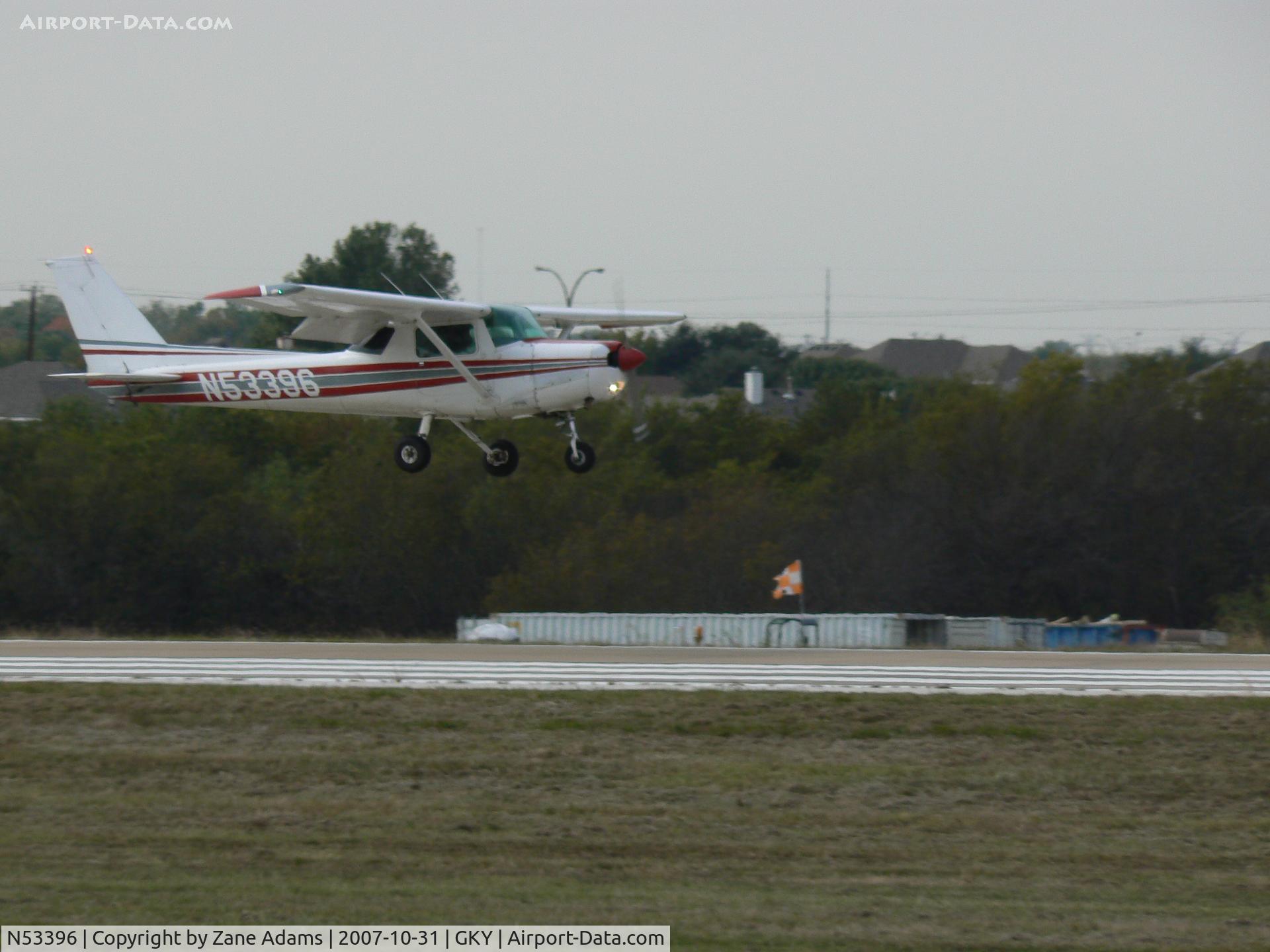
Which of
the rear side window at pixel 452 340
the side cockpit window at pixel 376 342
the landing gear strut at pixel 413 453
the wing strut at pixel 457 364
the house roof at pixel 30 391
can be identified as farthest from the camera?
the house roof at pixel 30 391

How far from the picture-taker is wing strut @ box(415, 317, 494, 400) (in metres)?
22.0

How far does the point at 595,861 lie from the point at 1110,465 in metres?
42.6

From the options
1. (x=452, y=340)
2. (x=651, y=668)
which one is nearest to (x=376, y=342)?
(x=452, y=340)

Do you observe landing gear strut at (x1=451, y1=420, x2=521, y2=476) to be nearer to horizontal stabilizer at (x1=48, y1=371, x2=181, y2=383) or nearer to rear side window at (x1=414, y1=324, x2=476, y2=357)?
rear side window at (x1=414, y1=324, x2=476, y2=357)

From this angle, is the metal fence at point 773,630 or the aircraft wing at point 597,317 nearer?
the aircraft wing at point 597,317

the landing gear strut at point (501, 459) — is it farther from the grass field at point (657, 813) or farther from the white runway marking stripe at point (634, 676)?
the grass field at point (657, 813)

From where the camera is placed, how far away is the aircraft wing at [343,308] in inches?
782

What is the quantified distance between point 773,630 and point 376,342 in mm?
12223

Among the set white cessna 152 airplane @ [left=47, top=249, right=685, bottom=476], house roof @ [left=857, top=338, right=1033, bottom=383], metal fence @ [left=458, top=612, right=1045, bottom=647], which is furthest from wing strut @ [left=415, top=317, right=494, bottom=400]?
house roof @ [left=857, top=338, right=1033, bottom=383]

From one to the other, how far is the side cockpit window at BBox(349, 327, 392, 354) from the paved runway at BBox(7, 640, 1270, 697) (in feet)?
14.9

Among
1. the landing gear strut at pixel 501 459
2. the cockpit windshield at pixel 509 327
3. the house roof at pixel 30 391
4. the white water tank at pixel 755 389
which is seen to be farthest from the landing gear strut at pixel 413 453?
the white water tank at pixel 755 389

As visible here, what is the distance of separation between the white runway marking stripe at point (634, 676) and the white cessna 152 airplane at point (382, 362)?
3.90 meters

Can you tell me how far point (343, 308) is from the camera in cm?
2150

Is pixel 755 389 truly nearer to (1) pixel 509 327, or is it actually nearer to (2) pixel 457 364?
(1) pixel 509 327
